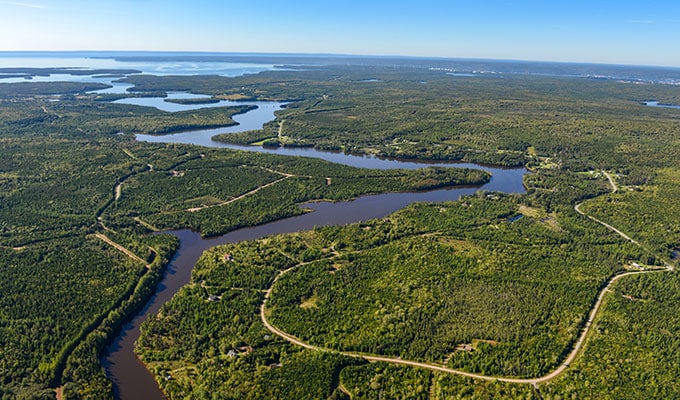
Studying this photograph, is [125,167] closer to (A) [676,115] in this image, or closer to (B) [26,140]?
(B) [26,140]

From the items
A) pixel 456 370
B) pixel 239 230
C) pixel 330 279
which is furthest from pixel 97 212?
pixel 456 370

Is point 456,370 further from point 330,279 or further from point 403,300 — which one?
point 330,279

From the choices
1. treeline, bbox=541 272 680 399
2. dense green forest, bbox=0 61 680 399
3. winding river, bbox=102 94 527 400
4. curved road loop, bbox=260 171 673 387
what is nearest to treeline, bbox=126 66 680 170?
winding river, bbox=102 94 527 400

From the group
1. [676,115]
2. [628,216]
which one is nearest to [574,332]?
[628,216]

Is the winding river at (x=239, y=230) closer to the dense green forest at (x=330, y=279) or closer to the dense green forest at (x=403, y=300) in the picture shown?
the dense green forest at (x=330, y=279)

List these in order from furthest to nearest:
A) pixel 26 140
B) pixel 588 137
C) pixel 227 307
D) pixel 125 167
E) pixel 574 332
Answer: pixel 588 137, pixel 26 140, pixel 125 167, pixel 227 307, pixel 574 332

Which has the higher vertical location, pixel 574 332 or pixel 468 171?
pixel 468 171
